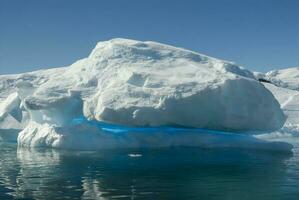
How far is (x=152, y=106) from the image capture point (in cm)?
3052

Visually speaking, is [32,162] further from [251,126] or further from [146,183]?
[251,126]

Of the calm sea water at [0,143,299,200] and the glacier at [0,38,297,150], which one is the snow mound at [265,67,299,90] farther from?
the calm sea water at [0,143,299,200]

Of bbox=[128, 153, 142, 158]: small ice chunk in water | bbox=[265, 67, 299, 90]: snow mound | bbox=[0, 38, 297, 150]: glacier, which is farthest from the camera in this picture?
bbox=[265, 67, 299, 90]: snow mound

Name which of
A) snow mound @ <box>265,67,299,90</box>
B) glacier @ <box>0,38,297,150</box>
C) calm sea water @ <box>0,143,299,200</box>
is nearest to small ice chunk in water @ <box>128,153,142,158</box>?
calm sea water @ <box>0,143,299,200</box>

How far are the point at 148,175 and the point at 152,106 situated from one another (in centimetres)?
1157

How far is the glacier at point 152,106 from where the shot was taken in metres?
30.8

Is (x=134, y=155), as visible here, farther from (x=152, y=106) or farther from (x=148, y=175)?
(x=148, y=175)

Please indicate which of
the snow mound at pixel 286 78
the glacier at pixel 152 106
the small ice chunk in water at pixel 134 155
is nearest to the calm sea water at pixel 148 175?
the small ice chunk in water at pixel 134 155

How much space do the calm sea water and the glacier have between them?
2.51 m

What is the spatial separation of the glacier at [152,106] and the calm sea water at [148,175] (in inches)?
98.7

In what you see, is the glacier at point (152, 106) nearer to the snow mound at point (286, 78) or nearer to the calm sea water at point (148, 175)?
the calm sea water at point (148, 175)

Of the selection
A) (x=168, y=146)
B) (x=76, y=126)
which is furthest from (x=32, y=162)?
(x=168, y=146)

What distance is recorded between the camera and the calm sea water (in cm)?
1523

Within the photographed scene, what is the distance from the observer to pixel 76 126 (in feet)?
100
